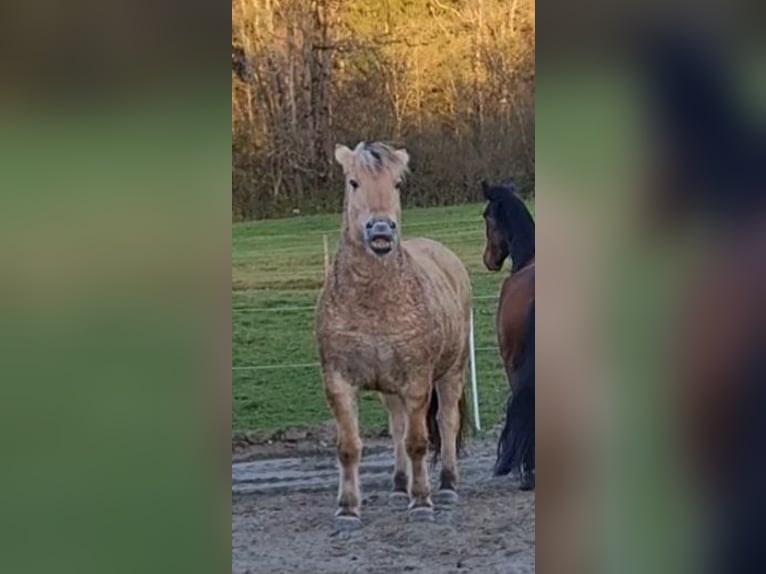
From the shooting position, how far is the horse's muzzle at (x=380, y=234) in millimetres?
3262

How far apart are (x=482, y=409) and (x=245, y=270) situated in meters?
0.80

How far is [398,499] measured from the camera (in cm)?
332

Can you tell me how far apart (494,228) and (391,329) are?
Result: 420mm

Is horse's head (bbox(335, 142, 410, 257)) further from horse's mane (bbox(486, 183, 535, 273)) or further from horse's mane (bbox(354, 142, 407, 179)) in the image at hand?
horse's mane (bbox(486, 183, 535, 273))

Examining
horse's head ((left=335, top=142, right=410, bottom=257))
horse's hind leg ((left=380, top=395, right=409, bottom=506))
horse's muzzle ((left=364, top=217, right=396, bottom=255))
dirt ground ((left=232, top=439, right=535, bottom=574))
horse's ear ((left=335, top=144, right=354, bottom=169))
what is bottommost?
→ dirt ground ((left=232, top=439, right=535, bottom=574))

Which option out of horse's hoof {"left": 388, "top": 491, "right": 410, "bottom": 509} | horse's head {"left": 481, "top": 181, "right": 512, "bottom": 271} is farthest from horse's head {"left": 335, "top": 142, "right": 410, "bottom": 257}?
horse's hoof {"left": 388, "top": 491, "right": 410, "bottom": 509}

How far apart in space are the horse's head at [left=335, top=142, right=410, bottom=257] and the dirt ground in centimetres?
60

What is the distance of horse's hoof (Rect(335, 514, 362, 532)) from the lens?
3305mm
